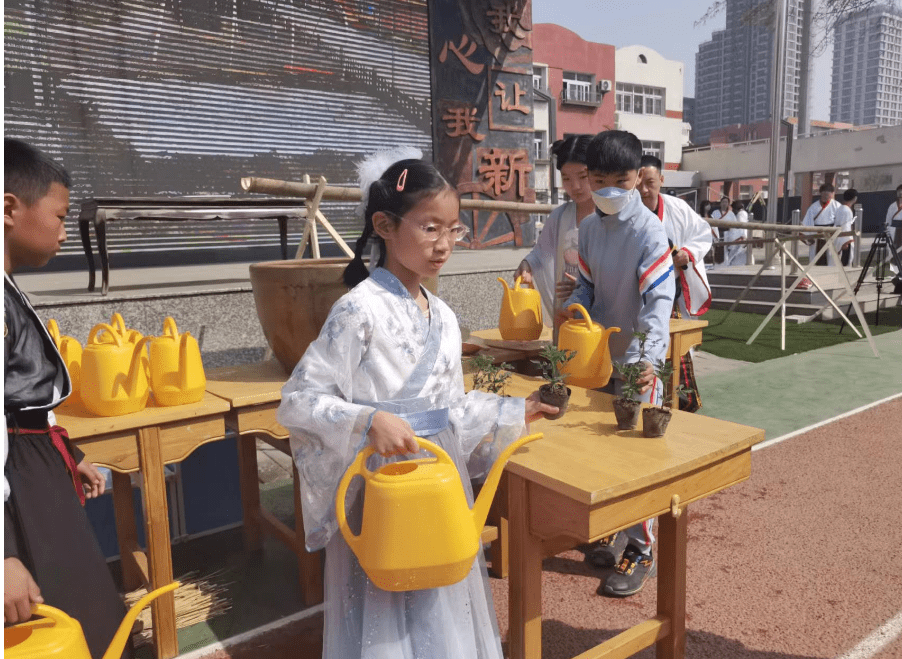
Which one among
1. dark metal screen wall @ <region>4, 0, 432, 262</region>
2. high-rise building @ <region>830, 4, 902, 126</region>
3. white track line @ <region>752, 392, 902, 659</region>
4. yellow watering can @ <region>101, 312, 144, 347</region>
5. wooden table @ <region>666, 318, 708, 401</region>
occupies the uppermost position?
high-rise building @ <region>830, 4, 902, 126</region>

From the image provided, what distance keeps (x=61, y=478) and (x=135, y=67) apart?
6.99m

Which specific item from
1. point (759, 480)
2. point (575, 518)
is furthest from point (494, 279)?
point (575, 518)

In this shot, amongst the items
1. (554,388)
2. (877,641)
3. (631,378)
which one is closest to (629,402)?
(631,378)

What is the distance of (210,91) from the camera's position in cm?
782

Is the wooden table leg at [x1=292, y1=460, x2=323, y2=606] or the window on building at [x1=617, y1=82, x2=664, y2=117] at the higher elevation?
the window on building at [x1=617, y1=82, x2=664, y2=117]

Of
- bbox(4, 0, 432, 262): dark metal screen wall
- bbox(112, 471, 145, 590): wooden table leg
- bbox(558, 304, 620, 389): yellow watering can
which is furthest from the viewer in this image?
bbox(4, 0, 432, 262): dark metal screen wall

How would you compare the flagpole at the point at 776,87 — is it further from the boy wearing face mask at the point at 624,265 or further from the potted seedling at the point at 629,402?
the potted seedling at the point at 629,402

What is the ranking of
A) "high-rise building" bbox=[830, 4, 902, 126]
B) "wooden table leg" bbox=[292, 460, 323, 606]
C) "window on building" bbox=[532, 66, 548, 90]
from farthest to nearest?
"high-rise building" bbox=[830, 4, 902, 126] → "window on building" bbox=[532, 66, 548, 90] → "wooden table leg" bbox=[292, 460, 323, 606]

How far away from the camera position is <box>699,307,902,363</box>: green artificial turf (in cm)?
766

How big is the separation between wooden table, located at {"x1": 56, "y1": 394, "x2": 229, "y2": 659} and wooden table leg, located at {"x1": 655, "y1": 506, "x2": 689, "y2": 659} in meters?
1.42

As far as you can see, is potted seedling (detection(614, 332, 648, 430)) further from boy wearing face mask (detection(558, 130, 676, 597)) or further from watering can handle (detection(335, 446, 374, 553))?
watering can handle (detection(335, 446, 374, 553))

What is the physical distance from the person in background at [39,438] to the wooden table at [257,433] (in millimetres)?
712

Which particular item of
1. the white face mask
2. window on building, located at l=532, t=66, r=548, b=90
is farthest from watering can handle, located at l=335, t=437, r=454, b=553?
window on building, located at l=532, t=66, r=548, b=90

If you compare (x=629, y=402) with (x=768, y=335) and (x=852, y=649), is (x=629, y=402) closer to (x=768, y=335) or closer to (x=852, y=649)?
(x=852, y=649)
